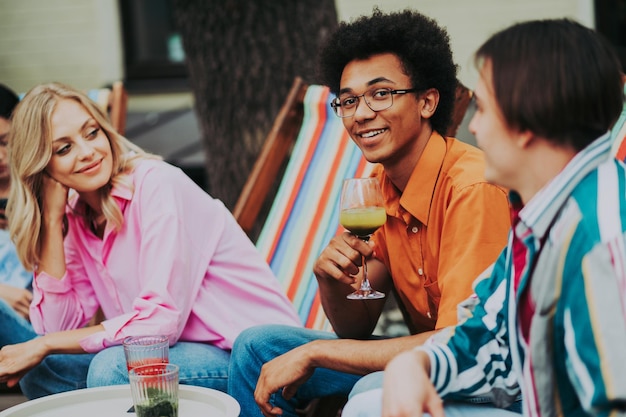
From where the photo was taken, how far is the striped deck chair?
12.8 ft

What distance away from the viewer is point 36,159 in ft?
10.8

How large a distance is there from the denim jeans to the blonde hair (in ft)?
4.75

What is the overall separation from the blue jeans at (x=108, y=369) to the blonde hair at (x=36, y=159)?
0.42 metres

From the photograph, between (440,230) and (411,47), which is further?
(411,47)

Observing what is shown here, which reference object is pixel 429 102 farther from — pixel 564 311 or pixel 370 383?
pixel 564 311

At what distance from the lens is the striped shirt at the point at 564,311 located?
63.4 inches

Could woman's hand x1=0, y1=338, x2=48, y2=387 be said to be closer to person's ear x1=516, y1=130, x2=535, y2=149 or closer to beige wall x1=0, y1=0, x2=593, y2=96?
person's ear x1=516, y1=130, x2=535, y2=149

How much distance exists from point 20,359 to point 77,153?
30.0 inches

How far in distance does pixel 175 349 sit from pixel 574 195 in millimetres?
1751

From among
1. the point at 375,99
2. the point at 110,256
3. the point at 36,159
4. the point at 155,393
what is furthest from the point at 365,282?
the point at 36,159

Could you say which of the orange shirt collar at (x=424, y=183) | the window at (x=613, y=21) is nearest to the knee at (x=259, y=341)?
the orange shirt collar at (x=424, y=183)

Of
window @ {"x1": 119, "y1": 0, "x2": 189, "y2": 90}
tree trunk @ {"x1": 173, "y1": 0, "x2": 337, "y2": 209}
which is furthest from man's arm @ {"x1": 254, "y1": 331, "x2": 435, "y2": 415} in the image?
window @ {"x1": 119, "y1": 0, "x2": 189, "y2": 90}

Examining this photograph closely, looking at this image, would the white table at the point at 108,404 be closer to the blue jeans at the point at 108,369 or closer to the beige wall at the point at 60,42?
the blue jeans at the point at 108,369

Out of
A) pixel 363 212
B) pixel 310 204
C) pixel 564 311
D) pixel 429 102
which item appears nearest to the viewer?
pixel 564 311
